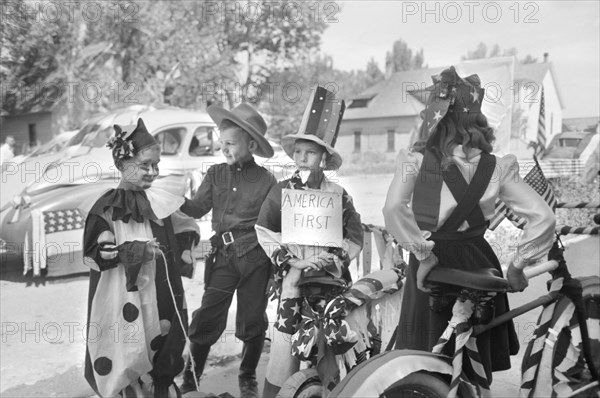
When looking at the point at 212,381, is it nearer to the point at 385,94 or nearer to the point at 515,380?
the point at 515,380

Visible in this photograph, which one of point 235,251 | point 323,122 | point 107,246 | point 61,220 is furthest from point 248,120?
point 61,220

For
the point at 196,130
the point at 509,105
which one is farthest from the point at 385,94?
the point at 196,130

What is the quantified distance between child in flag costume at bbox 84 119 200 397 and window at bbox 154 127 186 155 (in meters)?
5.10

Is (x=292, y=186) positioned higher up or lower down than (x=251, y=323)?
higher up

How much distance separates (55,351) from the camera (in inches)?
191

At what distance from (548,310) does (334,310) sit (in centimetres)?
107

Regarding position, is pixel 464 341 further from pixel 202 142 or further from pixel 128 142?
pixel 202 142

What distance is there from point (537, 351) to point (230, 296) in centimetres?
187

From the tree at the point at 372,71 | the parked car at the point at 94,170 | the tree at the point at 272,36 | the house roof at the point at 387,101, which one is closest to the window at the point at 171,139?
the parked car at the point at 94,170

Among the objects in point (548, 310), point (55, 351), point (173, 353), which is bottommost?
point (55, 351)

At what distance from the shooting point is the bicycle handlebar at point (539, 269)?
252 cm

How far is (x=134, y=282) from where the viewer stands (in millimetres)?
3189

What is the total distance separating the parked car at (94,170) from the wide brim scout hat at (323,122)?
2697 millimetres

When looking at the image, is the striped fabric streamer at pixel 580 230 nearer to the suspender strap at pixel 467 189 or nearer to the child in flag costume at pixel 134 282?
the suspender strap at pixel 467 189
